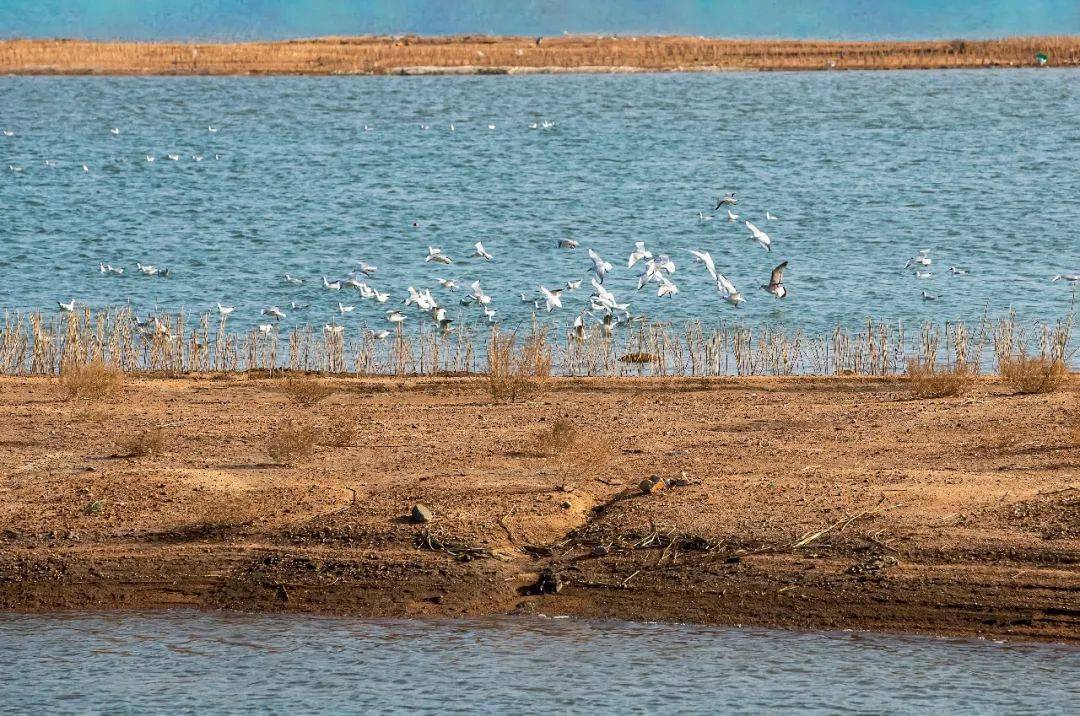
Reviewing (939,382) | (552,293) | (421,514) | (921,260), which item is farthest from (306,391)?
(921,260)

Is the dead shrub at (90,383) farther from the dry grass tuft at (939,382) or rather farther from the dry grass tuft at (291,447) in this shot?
the dry grass tuft at (939,382)

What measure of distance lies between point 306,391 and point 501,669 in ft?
24.0

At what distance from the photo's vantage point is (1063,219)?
3791cm

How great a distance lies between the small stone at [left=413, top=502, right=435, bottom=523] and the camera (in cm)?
1148

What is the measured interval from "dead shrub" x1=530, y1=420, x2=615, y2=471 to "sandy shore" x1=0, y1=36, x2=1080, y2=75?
81.2 metres

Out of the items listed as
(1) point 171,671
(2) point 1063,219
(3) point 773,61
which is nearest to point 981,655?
(1) point 171,671

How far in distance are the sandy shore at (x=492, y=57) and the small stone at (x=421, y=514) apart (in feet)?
272

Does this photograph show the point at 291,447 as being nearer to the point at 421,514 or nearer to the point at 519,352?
the point at 421,514

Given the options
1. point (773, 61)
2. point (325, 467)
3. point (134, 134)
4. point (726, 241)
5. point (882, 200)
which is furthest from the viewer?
point (773, 61)

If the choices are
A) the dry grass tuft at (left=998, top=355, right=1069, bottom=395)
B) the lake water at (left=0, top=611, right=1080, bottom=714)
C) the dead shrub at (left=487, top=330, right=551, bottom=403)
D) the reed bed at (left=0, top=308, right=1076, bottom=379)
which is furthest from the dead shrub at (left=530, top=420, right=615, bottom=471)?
the dry grass tuft at (left=998, top=355, right=1069, bottom=395)

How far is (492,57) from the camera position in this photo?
100 meters

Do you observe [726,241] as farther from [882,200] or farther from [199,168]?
[199,168]

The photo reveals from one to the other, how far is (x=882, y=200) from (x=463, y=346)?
73.9 feet

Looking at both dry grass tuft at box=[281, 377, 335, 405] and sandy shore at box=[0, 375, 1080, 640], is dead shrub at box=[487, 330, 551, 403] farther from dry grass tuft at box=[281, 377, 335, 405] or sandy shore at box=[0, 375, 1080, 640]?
dry grass tuft at box=[281, 377, 335, 405]
